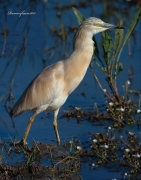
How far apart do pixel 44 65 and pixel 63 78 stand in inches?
101

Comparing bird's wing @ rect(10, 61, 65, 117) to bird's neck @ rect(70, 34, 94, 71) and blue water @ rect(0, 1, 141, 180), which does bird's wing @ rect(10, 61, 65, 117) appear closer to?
bird's neck @ rect(70, 34, 94, 71)

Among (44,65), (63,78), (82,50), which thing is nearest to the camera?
(82,50)

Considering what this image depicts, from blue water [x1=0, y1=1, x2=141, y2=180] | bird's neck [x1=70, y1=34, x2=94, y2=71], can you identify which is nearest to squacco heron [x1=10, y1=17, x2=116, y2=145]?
bird's neck [x1=70, y1=34, x2=94, y2=71]

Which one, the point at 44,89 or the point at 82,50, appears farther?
the point at 44,89

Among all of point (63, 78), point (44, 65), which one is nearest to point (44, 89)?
point (63, 78)

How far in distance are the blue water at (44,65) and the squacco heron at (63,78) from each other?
1.19 feet

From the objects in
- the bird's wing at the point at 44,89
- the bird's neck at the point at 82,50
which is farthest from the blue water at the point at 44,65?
the bird's neck at the point at 82,50

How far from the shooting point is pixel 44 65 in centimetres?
877

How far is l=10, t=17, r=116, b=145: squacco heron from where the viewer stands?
6.09 meters

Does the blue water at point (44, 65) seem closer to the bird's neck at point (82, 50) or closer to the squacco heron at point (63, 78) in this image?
the squacco heron at point (63, 78)

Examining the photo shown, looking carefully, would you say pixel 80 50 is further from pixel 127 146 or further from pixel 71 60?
pixel 127 146

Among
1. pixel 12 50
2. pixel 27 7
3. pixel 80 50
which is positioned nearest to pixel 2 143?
pixel 80 50

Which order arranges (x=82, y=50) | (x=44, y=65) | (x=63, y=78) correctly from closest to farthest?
(x=82, y=50) → (x=63, y=78) → (x=44, y=65)

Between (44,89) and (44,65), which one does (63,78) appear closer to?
(44,89)
